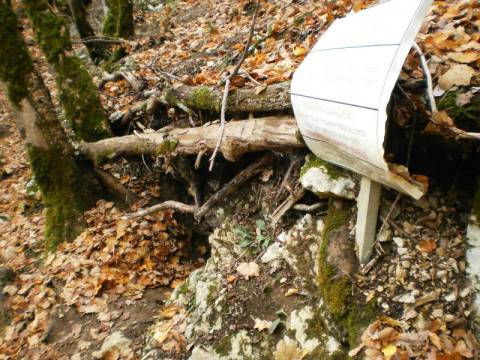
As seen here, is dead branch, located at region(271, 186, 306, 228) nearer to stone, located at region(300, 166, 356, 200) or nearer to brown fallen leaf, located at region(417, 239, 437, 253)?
stone, located at region(300, 166, 356, 200)

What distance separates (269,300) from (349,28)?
2.22 meters

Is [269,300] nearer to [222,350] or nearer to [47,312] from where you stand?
[222,350]

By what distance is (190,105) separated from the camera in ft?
14.4

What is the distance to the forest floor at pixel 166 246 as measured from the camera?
2.31 metres

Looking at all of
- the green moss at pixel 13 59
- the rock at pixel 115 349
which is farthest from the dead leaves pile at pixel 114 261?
the green moss at pixel 13 59

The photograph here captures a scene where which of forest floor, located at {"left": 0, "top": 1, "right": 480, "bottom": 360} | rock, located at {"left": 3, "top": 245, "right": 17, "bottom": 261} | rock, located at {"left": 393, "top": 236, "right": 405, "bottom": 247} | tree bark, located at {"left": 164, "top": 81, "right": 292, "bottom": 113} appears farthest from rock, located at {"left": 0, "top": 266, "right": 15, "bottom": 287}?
rock, located at {"left": 393, "top": 236, "right": 405, "bottom": 247}

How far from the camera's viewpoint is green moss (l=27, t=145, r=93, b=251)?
17.1 feet

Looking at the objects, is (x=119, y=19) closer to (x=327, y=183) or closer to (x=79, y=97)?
(x=79, y=97)

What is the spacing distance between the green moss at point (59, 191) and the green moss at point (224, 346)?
124 inches

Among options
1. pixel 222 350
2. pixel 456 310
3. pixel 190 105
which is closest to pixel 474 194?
pixel 456 310

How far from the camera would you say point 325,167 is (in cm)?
286

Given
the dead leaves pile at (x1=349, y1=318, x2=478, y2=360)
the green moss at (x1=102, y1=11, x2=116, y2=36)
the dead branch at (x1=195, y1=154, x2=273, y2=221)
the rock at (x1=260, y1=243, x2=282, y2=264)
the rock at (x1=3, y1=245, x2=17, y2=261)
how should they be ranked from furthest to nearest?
the green moss at (x1=102, y1=11, x2=116, y2=36)
the rock at (x1=3, y1=245, x2=17, y2=261)
the dead branch at (x1=195, y1=154, x2=273, y2=221)
the rock at (x1=260, y1=243, x2=282, y2=264)
the dead leaves pile at (x1=349, y1=318, x2=478, y2=360)

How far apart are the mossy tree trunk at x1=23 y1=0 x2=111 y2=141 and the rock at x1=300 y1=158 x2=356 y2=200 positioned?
4.17 m

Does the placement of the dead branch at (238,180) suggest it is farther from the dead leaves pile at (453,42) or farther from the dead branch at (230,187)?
the dead leaves pile at (453,42)
